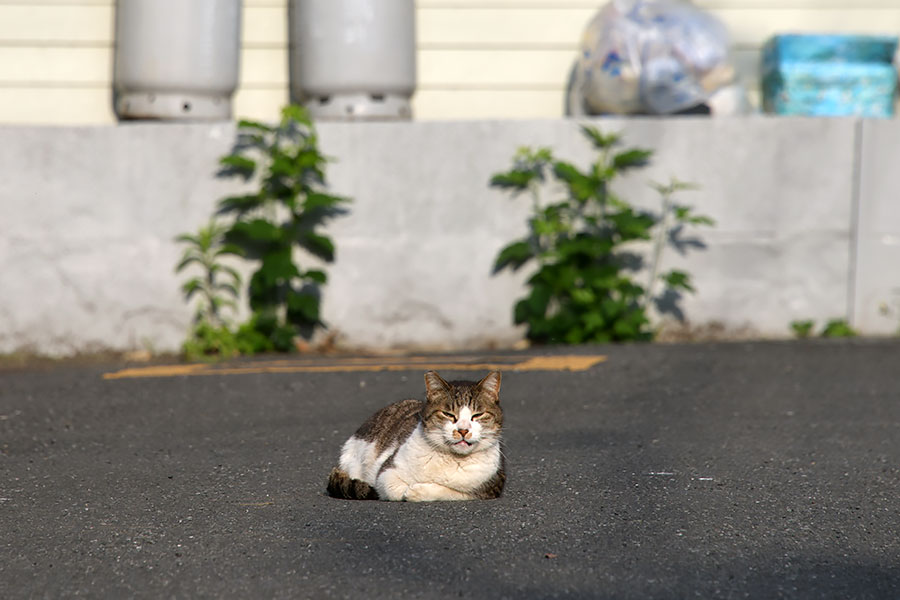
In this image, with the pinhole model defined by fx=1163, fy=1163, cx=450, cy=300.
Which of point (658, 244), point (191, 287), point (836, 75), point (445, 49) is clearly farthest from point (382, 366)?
point (836, 75)

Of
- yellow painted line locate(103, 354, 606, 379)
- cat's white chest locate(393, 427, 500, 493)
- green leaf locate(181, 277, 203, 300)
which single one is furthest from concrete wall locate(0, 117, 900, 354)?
cat's white chest locate(393, 427, 500, 493)

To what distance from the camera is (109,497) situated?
4477 mm

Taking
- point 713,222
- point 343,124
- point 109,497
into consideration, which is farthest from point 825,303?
point 109,497

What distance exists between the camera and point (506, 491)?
443 centimetres

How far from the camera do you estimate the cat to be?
4.11 meters

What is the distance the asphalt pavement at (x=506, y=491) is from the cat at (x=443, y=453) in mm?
70

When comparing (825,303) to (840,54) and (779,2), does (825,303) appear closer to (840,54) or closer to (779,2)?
(840,54)

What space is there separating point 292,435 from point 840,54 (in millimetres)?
5547

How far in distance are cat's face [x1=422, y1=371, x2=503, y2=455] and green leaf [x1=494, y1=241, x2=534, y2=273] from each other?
405 centimetres

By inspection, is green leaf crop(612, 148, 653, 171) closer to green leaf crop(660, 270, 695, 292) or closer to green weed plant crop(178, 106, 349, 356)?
green leaf crop(660, 270, 695, 292)

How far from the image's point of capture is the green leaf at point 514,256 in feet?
27.2

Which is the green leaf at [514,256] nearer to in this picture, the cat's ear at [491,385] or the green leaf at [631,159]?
the green leaf at [631,159]

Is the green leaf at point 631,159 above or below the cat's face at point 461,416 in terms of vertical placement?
above

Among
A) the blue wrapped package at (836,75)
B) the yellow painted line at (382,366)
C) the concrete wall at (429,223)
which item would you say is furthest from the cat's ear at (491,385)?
the blue wrapped package at (836,75)
